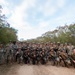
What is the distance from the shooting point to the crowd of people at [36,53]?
79.6 feet

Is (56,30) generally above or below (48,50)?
above

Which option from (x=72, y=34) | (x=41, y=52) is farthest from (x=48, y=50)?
(x=72, y=34)

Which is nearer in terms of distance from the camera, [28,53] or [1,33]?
[28,53]

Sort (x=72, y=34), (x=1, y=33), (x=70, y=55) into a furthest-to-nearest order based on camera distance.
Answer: (x=72, y=34), (x=1, y=33), (x=70, y=55)

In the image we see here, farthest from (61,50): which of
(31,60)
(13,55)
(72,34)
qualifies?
(72,34)

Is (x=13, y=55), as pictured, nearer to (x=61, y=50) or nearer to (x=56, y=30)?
(x=61, y=50)

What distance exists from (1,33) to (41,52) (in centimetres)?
1072

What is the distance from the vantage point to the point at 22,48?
26.1m

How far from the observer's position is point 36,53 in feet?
84.5

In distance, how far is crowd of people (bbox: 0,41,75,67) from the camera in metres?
24.2

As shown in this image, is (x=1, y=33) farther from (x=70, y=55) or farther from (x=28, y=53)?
(x=70, y=55)

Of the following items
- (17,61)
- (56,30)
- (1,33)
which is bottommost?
A: (17,61)

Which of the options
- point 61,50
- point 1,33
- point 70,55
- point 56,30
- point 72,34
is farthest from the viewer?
point 56,30

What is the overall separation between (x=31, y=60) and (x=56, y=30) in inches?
2208
